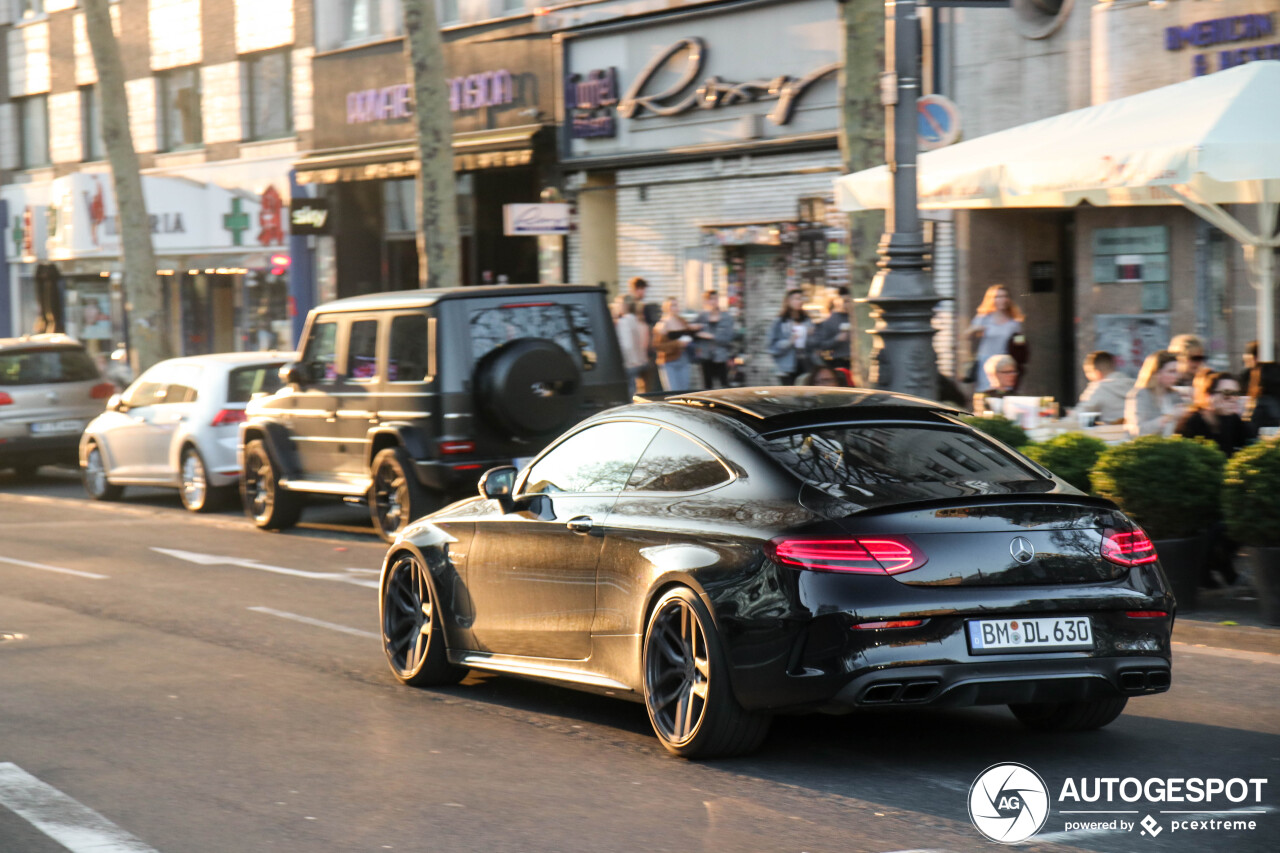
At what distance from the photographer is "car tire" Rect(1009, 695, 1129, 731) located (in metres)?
6.77

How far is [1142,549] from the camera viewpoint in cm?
634

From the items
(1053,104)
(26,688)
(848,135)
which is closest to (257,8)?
(1053,104)

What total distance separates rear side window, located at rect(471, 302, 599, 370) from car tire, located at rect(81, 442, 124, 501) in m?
7.13

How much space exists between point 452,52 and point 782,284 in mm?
7904

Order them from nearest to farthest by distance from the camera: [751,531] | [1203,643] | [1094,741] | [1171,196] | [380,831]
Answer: [380,831] < [751,531] < [1094,741] < [1203,643] < [1171,196]

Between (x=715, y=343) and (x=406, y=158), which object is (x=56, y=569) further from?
(x=406, y=158)

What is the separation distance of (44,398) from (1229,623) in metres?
15.6

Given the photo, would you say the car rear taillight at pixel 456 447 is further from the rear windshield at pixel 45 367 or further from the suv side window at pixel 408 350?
the rear windshield at pixel 45 367

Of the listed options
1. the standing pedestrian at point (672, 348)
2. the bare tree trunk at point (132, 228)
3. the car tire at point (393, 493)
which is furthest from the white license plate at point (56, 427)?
the car tire at point (393, 493)

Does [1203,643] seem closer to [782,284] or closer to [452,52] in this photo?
[782,284]

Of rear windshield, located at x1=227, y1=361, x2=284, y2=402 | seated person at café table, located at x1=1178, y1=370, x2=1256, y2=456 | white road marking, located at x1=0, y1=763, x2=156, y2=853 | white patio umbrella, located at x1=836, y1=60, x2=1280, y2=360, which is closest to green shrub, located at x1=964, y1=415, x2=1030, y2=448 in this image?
seated person at café table, located at x1=1178, y1=370, x2=1256, y2=456

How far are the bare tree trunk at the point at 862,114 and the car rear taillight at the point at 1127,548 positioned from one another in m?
8.13

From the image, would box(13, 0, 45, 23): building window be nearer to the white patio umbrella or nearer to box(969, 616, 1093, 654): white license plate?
the white patio umbrella

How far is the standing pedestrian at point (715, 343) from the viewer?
2122cm
